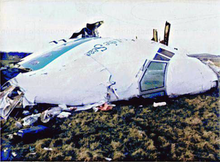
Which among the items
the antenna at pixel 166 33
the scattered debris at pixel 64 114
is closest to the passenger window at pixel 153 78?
the scattered debris at pixel 64 114

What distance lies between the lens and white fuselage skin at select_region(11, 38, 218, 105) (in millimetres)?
5371

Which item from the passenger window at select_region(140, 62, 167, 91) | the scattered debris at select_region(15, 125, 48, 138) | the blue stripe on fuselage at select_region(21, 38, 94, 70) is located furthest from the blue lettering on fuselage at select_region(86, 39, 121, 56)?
the scattered debris at select_region(15, 125, 48, 138)

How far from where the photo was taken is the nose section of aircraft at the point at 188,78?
561cm

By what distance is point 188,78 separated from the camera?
5.73 m

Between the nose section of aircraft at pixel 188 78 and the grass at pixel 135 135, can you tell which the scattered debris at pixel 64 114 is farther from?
the nose section of aircraft at pixel 188 78

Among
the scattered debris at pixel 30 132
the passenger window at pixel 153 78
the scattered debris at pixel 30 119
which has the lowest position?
the scattered debris at pixel 30 119

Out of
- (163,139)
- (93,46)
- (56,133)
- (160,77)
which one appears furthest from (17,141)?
(160,77)

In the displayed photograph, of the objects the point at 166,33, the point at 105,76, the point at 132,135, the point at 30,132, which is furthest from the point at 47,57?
the point at 166,33

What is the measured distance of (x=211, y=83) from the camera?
600 centimetres

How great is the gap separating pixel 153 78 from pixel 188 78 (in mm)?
1095

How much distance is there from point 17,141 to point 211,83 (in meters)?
5.43

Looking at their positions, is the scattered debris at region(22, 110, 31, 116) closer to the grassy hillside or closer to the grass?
the grassy hillside

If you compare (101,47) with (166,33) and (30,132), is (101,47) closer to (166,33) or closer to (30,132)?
(166,33)

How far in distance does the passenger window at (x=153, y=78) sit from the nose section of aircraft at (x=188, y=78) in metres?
Answer: 0.20
